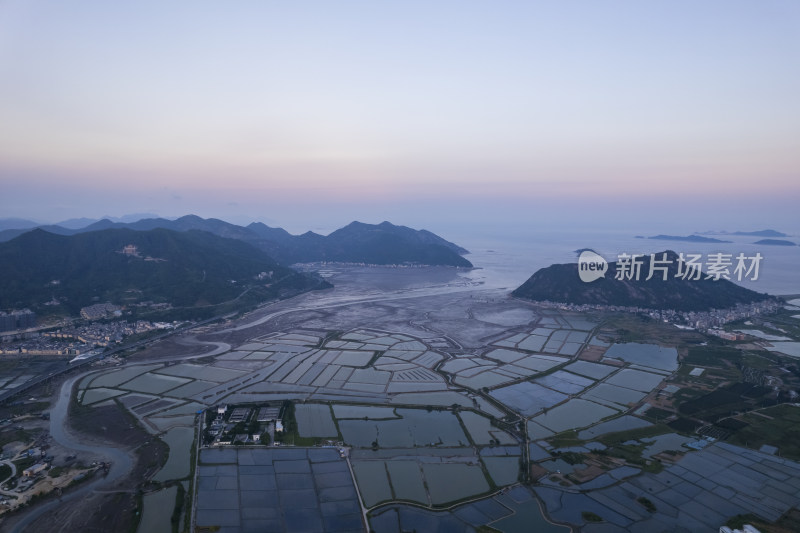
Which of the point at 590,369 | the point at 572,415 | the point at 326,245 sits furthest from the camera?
the point at 326,245

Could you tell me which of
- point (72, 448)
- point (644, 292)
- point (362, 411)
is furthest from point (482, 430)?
point (644, 292)

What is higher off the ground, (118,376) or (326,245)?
(326,245)

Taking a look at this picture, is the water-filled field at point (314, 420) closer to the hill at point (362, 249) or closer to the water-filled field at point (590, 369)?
the water-filled field at point (590, 369)

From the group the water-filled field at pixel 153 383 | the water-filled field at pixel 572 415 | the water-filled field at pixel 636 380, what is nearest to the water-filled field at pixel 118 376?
the water-filled field at pixel 153 383

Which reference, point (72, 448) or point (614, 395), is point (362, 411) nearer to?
point (72, 448)

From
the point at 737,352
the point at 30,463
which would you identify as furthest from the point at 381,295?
the point at 30,463

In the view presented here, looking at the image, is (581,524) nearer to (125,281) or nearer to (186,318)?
(186,318)
